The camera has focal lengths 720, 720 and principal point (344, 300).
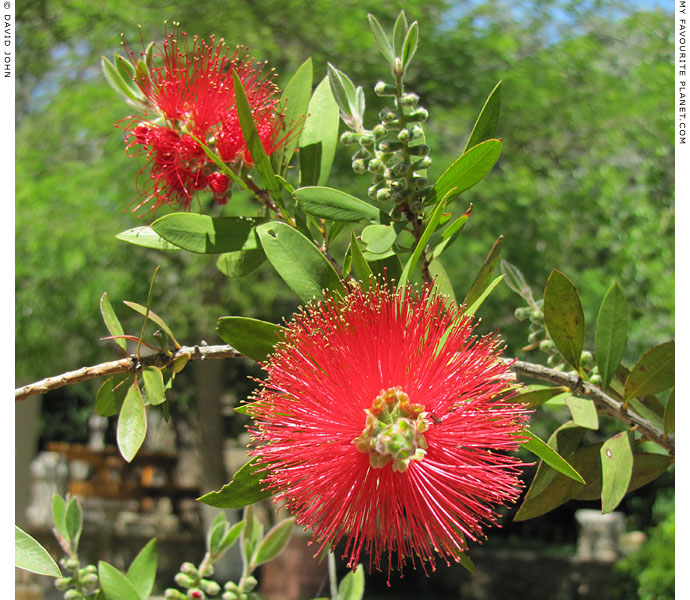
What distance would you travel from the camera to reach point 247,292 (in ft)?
16.3

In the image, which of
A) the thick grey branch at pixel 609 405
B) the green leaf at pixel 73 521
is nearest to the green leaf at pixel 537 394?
A: the thick grey branch at pixel 609 405

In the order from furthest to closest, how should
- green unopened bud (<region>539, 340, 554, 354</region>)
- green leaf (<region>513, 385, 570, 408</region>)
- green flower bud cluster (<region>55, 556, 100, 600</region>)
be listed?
green flower bud cluster (<region>55, 556, 100, 600</region>), green unopened bud (<region>539, 340, 554, 354</region>), green leaf (<region>513, 385, 570, 408</region>)

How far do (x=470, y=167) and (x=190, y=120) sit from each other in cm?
26

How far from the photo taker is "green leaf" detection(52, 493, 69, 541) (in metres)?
0.93

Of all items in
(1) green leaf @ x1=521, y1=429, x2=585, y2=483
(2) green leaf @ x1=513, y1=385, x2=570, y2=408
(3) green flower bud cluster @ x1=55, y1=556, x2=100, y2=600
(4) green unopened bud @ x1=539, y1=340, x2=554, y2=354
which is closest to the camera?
(1) green leaf @ x1=521, y1=429, x2=585, y2=483

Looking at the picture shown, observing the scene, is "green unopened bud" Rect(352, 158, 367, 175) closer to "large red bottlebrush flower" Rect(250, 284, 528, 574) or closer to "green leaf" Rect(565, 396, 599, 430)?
"large red bottlebrush flower" Rect(250, 284, 528, 574)

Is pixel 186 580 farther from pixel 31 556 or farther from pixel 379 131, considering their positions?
pixel 379 131

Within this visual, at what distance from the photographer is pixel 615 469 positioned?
0.59m

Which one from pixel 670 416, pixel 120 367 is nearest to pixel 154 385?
pixel 120 367

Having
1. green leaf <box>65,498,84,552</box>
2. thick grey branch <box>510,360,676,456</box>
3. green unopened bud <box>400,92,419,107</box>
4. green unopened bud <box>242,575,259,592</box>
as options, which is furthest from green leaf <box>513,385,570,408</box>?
green leaf <box>65,498,84,552</box>

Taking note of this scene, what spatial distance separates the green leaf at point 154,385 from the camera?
22.8 inches

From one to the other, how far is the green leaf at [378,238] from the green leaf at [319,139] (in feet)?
0.40

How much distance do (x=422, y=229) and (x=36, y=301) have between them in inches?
174

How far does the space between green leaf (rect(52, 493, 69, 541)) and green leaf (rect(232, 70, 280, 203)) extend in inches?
21.9
